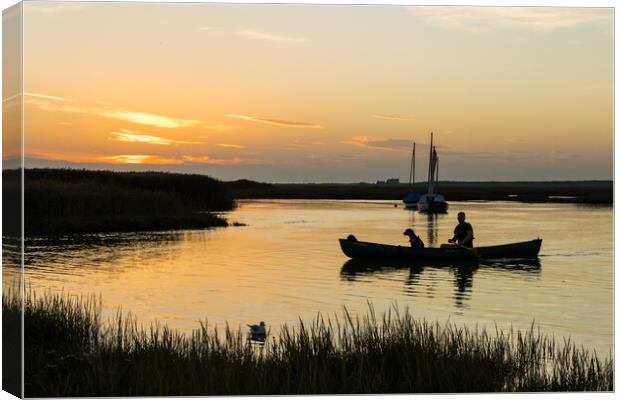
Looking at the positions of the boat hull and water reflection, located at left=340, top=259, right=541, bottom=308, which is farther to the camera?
the boat hull

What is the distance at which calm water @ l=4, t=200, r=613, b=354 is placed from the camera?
17109 millimetres

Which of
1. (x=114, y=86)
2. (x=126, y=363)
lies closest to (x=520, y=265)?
(x=114, y=86)

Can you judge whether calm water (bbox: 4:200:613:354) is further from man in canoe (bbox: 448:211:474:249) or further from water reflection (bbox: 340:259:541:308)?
man in canoe (bbox: 448:211:474:249)

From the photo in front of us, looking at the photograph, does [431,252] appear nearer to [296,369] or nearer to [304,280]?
[304,280]

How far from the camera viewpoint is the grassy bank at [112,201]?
111 feet

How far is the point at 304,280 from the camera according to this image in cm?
2323

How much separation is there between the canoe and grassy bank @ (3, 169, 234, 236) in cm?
1199

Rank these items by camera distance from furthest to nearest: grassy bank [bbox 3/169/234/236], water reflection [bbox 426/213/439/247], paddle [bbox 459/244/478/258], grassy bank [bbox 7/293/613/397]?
water reflection [bbox 426/213/439/247], grassy bank [bbox 3/169/234/236], paddle [bbox 459/244/478/258], grassy bank [bbox 7/293/613/397]

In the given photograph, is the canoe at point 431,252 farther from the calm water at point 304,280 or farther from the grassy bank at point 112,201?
the grassy bank at point 112,201

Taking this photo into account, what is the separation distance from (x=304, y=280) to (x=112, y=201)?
15.6 meters

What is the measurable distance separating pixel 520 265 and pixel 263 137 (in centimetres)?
1274

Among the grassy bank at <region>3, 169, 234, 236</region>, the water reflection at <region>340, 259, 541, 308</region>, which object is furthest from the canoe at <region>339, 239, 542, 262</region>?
the grassy bank at <region>3, 169, 234, 236</region>

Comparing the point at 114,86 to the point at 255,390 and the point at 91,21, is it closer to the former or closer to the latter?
the point at 91,21

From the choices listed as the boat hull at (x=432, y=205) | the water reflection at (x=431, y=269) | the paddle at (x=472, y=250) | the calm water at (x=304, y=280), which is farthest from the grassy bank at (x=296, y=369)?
the boat hull at (x=432, y=205)
